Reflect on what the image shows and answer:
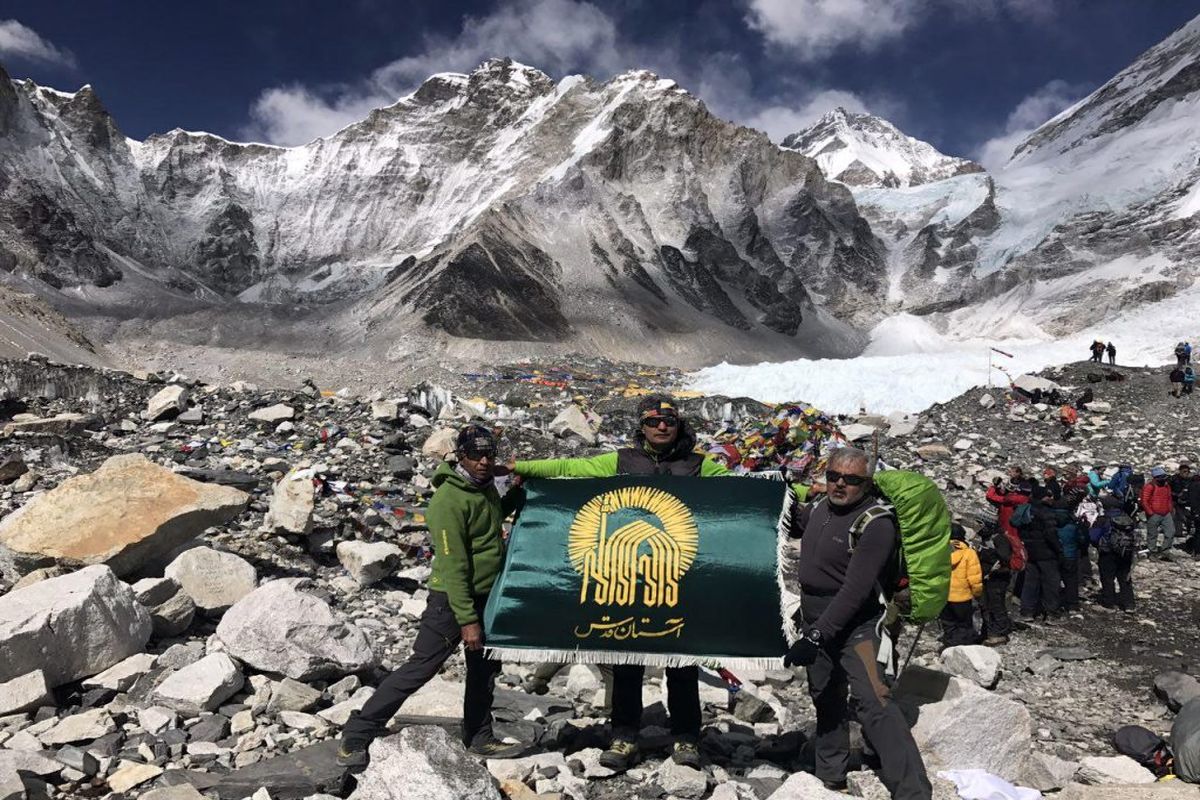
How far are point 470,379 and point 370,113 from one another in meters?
85.8

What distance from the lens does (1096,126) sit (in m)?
112

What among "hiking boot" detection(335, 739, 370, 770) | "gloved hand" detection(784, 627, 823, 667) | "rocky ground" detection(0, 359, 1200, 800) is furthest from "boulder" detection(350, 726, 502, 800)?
"gloved hand" detection(784, 627, 823, 667)

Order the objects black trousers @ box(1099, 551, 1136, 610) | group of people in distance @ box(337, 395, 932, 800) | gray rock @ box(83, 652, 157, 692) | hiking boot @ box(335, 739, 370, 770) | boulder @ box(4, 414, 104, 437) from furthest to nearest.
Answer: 1. boulder @ box(4, 414, 104, 437)
2. black trousers @ box(1099, 551, 1136, 610)
3. gray rock @ box(83, 652, 157, 692)
4. hiking boot @ box(335, 739, 370, 770)
5. group of people in distance @ box(337, 395, 932, 800)

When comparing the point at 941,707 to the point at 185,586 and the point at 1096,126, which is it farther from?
the point at 1096,126

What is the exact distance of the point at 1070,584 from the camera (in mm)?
8312

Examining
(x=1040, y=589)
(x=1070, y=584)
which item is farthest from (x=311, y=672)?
(x=1070, y=584)

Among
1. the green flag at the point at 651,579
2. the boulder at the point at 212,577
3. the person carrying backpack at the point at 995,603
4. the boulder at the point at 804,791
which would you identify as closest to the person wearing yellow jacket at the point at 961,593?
the person carrying backpack at the point at 995,603

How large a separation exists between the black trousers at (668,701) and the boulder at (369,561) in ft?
12.2

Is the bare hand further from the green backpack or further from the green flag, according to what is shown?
the green backpack

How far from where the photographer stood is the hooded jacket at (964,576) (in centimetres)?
656

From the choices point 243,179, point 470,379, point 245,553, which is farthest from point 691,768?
point 243,179

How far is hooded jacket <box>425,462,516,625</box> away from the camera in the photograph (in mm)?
3543

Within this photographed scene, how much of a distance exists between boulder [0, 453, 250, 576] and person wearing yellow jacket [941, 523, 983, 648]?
642cm

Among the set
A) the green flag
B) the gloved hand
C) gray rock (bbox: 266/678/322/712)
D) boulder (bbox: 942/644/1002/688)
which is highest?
the green flag
